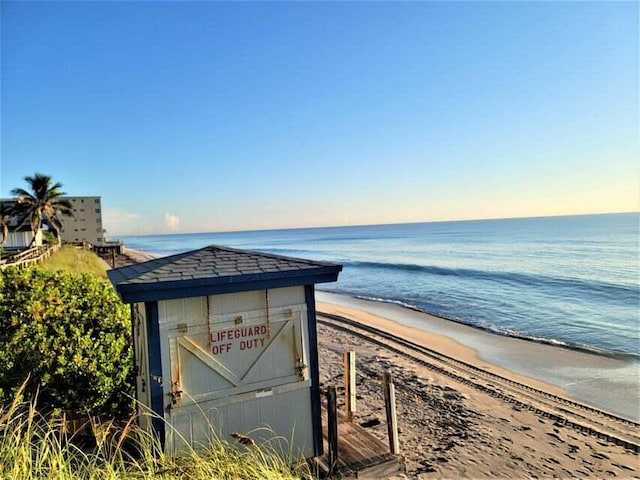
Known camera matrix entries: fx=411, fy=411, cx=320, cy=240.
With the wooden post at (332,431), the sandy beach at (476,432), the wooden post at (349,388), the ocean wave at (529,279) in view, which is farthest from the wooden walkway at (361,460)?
the ocean wave at (529,279)

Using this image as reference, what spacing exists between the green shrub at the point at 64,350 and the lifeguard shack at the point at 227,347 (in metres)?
0.64

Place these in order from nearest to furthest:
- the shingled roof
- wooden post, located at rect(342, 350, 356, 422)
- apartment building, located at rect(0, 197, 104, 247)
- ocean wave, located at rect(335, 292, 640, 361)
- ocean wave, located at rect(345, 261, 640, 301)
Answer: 1. the shingled roof
2. wooden post, located at rect(342, 350, 356, 422)
3. ocean wave, located at rect(335, 292, 640, 361)
4. ocean wave, located at rect(345, 261, 640, 301)
5. apartment building, located at rect(0, 197, 104, 247)

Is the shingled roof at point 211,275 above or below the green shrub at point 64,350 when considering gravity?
above

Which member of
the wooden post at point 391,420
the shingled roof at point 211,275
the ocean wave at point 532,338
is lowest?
the ocean wave at point 532,338

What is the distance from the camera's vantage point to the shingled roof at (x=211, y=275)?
4.35 metres

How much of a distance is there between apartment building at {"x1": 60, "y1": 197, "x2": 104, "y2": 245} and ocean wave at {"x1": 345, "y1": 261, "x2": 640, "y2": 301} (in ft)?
142

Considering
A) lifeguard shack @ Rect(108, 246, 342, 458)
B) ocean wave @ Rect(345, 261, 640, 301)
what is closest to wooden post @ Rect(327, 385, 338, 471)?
lifeguard shack @ Rect(108, 246, 342, 458)

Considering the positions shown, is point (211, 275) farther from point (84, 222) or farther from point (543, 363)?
point (84, 222)

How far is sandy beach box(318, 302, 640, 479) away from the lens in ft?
21.8

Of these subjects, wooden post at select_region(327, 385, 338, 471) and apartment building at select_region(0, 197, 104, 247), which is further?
apartment building at select_region(0, 197, 104, 247)

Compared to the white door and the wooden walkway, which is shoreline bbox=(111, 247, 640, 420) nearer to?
the wooden walkway

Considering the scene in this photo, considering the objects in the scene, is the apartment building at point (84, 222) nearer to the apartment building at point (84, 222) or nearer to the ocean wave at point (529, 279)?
the apartment building at point (84, 222)

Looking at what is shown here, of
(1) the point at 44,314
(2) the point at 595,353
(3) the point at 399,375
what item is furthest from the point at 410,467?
(2) the point at 595,353

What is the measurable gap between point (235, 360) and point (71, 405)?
263 cm
